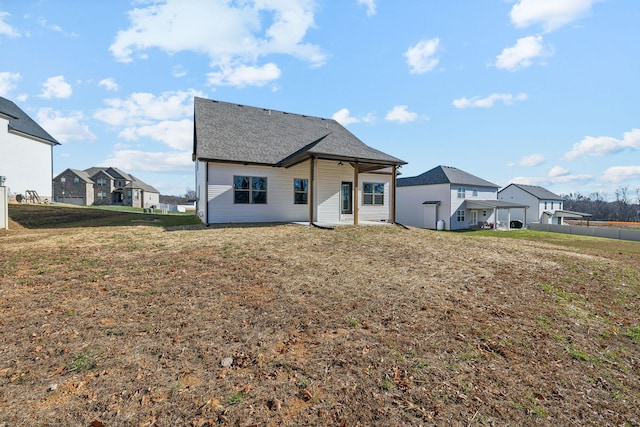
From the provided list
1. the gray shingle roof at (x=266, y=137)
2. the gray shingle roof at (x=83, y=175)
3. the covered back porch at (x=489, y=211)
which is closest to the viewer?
the gray shingle roof at (x=266, y=137)

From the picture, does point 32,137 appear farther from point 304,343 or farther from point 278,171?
point 304,343

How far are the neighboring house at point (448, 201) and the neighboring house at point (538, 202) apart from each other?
27.8ft

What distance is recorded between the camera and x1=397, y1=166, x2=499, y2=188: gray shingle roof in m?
33.9

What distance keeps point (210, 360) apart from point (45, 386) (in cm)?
158

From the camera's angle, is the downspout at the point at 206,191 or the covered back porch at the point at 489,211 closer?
the downspout at the point at 206,191

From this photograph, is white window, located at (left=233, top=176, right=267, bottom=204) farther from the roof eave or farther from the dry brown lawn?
the roof eave


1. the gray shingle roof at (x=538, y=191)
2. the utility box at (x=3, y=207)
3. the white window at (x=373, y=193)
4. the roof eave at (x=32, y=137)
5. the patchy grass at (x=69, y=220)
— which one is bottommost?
the patchy grass at (x=69, y=220)

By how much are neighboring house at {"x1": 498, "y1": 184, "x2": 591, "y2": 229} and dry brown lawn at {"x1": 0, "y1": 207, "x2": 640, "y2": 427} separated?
140 feet

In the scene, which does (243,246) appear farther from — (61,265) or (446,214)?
(446,214)

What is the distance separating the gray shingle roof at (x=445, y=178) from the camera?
33.9 metres

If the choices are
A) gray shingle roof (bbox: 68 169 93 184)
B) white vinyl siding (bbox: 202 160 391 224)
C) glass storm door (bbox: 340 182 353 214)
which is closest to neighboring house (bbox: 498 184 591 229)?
glass storm door (bbox: 340 182 353 214)

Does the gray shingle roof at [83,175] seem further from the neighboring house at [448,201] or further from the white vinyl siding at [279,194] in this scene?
the neighboring house at [448,201]

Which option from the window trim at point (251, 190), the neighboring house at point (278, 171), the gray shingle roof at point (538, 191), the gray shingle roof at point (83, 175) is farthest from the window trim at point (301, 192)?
the gray shingle roof at point (83, 175)

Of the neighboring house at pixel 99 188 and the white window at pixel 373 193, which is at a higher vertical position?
the neighboring house at pixel 99 188
